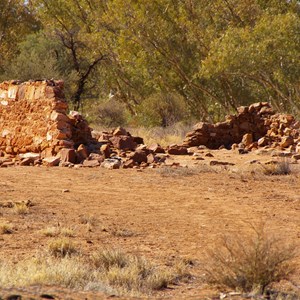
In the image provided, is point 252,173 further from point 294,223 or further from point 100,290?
point 100,290

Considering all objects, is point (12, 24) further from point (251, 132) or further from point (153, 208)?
point (153, 208)

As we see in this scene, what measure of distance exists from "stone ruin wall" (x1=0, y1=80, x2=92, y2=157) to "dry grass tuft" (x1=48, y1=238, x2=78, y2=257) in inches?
350

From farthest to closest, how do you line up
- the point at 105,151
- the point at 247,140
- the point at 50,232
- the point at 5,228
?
the point at 247,140, the point at 105,151, the point at 5,228, the point at 50,232

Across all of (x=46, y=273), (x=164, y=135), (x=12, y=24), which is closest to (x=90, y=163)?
(x=164, y=135)

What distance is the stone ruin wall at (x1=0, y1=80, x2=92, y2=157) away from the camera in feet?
59.0

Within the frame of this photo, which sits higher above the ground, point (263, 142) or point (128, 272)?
point (263, 142)

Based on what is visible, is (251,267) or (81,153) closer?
(251,267)

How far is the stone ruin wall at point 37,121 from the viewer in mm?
17969

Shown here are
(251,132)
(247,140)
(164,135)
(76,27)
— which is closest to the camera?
(247,140)

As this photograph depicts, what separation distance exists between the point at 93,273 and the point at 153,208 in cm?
492

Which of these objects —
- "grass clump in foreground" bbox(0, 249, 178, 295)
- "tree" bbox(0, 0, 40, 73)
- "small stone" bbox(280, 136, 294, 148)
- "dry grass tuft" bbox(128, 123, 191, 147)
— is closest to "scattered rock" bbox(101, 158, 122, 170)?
"small stone" bbox(280, 136, 294, 148)

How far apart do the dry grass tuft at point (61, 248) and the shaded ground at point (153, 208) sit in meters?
0.16

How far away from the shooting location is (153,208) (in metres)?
12.5

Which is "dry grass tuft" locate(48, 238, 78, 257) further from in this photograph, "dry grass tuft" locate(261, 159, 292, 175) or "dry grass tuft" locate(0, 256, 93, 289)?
"dry grass tuft" locate(261, 159, 292, 175)
